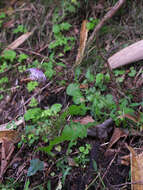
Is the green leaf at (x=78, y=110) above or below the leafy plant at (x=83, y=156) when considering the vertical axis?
above

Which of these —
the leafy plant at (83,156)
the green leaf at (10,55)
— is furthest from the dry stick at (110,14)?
the leafy plant at (83,156)

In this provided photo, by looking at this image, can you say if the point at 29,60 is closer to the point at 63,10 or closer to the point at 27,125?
the point at 63,10

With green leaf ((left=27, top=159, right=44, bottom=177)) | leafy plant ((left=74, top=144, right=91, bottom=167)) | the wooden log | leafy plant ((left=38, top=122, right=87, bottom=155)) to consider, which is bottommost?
green leaf ((left=27, top=159, right=44, bottom=177))

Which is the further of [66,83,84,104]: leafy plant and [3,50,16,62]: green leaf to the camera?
[3,50,16,62]: green leaf

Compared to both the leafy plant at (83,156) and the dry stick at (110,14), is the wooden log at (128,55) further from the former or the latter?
the leafy plant at (83,156)

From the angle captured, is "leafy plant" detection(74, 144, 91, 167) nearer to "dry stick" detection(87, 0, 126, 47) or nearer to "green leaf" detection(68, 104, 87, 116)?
"green leaf" detection(68, 104, 87, 116)

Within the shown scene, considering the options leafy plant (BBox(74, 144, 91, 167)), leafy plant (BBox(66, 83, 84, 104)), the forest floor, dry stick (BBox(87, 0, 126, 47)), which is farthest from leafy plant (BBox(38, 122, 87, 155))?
dry stick (BBox(87, 0, 126, 47))

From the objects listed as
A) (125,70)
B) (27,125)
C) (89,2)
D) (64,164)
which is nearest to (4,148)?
(27,125)
